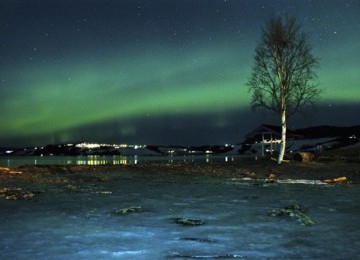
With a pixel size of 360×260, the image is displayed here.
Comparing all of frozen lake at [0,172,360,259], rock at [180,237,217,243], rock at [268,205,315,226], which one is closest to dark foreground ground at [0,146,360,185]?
frozen lake at [0,172,360,259]

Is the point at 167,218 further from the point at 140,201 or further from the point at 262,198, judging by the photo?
the point at 262,198

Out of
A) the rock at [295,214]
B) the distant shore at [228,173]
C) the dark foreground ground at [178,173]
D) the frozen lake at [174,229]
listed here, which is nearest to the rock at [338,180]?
the dark foreground ground at [178,173]

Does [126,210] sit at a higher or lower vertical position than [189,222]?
higher

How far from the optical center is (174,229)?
34.5ft

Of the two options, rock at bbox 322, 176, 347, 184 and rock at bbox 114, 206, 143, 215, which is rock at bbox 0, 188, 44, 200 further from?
rock at bbox 322, 176, 347, 184

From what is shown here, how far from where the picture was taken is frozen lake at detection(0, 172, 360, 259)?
8148 millimetres

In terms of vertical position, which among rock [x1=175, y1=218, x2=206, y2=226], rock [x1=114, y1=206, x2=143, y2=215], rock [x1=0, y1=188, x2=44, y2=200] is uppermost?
rock [x1=0, y1=188, x2=44, y2=200]

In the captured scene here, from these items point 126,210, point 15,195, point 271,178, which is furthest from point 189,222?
point 271,178

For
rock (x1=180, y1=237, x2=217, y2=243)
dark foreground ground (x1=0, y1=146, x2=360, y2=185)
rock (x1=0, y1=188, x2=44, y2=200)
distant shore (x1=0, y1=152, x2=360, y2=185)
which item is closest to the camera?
rock (x1=180, y1=237, x2=217, y2=243)

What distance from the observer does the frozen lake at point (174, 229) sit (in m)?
8.15

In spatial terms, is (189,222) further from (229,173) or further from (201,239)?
(229,173)

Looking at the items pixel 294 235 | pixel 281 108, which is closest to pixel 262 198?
pixel 294 235

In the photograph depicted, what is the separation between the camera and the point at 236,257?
7.68 meters

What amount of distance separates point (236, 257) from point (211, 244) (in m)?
1.19
